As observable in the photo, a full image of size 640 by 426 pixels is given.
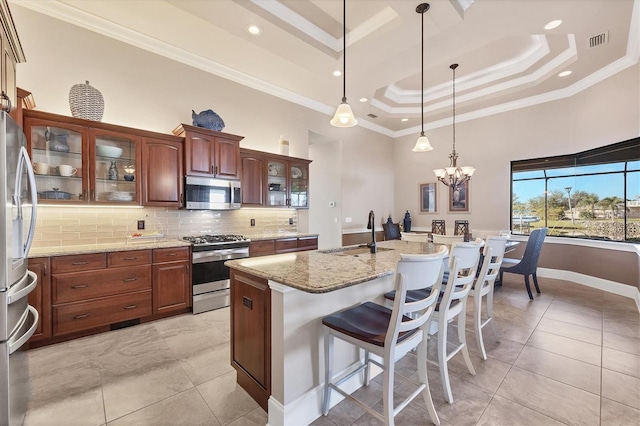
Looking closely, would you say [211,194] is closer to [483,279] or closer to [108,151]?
[108,151]

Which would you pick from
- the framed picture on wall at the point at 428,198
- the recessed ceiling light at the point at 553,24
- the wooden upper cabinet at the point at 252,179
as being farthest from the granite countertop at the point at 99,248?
the framed picture on wall at the point at 428,198

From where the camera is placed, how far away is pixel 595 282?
179 inches

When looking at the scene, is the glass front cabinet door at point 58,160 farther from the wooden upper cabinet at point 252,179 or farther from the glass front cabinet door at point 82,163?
the wooden upper cabinet at point 252,179

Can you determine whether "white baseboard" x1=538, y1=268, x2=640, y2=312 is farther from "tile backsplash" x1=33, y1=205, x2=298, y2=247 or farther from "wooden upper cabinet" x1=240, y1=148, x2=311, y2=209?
"tile backsplash" x1=33, y1=205, x2=298, y2=247

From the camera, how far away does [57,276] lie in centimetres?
257

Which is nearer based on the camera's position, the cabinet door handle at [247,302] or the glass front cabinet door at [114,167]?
the cabinet door handle at [247,302]

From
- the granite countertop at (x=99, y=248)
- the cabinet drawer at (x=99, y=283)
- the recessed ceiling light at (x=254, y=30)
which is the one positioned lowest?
the cabinet drawer at (x=99, y=283)

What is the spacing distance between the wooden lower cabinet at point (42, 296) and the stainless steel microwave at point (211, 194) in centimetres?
147

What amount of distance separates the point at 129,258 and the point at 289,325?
2.35m

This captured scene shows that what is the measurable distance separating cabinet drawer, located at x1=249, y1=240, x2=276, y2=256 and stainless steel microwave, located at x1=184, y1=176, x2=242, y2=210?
62cm

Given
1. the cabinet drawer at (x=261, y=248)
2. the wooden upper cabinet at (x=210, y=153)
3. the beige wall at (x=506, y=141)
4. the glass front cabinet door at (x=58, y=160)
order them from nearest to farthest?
the glass front cabinet door at (x=58, y=160) → the wooden upper cabinet at (x=210, y=153) → the cabinet drawer at (x=261, y=248) → the beige wall at (x=506, y=141)

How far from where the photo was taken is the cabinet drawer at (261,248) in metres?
3.95

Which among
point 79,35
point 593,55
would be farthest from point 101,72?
point 593,55

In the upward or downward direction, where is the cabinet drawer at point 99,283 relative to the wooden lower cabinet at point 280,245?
downward
